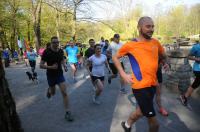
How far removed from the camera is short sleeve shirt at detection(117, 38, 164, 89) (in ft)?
13.3

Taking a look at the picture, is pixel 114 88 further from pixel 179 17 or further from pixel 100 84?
pixel 179 17

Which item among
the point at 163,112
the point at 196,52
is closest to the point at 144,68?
the point at 163,112

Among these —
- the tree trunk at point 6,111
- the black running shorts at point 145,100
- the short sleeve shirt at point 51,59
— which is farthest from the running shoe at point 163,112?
the tree trunk at point 6,111

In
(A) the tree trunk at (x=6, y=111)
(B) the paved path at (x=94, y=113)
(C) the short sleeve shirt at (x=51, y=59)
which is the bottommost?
(B) the paved path at (x=94, y=113)

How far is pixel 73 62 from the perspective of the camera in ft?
42.4

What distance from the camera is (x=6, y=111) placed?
14.9 ft

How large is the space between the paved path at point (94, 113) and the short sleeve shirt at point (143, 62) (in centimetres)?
179

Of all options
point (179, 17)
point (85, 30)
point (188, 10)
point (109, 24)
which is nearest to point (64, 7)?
point (109, 24)

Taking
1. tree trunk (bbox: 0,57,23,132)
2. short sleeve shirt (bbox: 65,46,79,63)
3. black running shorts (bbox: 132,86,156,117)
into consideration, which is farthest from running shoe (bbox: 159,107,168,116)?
short sleeve shirt (bbox: 65,46,79,63)

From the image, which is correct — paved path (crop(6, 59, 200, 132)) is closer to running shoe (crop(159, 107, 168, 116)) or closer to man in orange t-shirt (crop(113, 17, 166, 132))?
running shoe (crop(159, 107, 168, 116))

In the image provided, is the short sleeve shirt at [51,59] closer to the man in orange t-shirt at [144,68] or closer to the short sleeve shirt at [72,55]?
the man in orange t-shirt at [144,68]

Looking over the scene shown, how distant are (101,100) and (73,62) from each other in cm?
476

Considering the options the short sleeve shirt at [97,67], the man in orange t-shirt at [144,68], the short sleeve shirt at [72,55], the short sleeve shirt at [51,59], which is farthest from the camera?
the short sleeve shirt at [72,55]

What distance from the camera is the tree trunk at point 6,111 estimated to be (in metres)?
4.38
